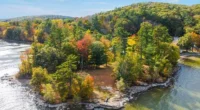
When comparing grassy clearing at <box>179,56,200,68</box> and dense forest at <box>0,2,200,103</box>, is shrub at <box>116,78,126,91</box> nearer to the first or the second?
dense forest at <box>0,2,200,103</box>

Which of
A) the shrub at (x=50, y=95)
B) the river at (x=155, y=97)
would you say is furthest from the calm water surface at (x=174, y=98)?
the shrub at (x=50, y=95)

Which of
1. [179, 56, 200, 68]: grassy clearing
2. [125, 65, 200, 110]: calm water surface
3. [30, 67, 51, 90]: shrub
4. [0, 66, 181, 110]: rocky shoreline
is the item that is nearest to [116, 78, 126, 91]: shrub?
[0, 66, 181, 110]: rocky shoreline

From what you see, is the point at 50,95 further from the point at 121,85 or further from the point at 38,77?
the point at 121,85

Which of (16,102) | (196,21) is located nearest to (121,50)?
(16,102)

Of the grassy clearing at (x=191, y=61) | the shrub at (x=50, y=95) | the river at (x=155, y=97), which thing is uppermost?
the grassy clearing at (x=191, y=61)

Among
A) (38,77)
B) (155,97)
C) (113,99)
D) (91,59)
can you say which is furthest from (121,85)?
(91,59)

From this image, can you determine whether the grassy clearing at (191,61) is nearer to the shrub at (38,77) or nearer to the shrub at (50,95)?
the shrub at (38,77)

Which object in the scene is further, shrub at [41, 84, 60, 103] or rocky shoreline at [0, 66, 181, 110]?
shrub at [41, 84, 60, 103]

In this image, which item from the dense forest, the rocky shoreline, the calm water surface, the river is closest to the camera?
the rocky shoreline

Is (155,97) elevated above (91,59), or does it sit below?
below
